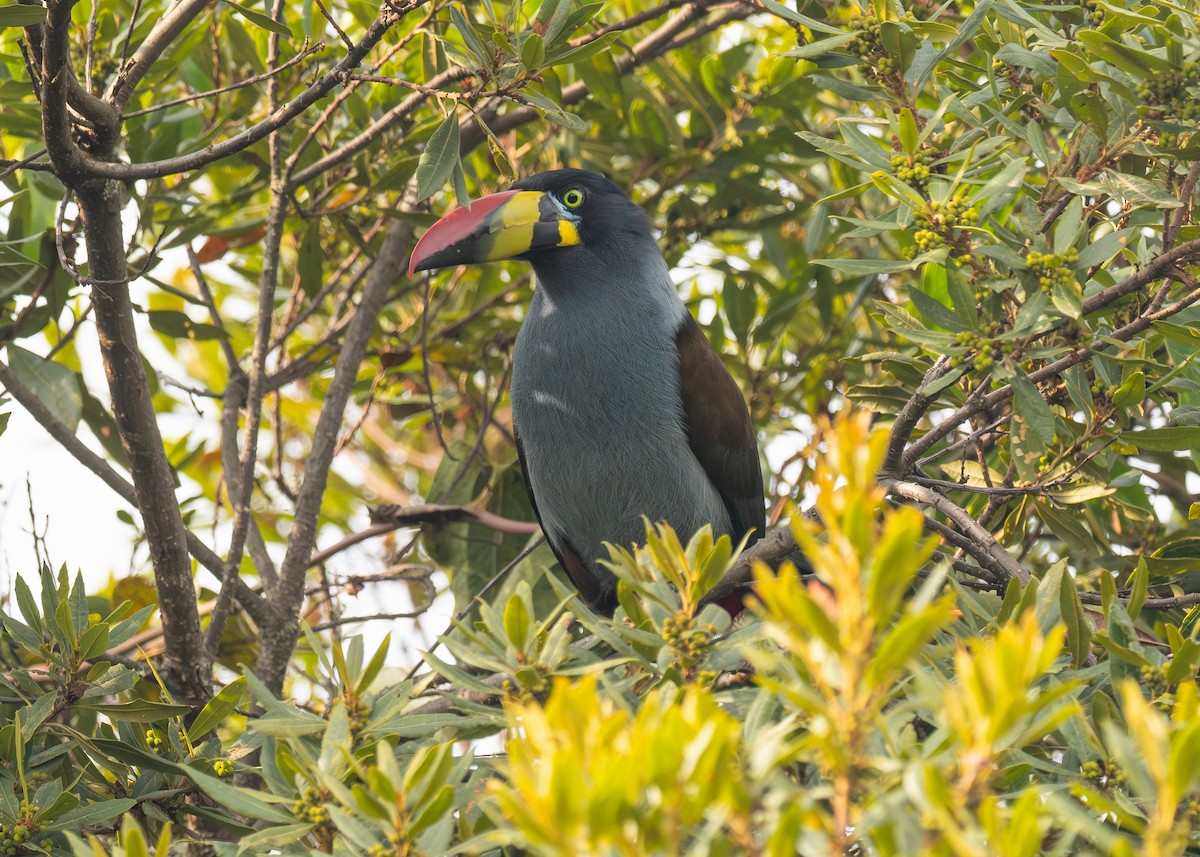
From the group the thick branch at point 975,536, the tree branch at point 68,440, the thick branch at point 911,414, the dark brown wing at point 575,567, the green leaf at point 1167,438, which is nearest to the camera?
the thick branch at point 911,414

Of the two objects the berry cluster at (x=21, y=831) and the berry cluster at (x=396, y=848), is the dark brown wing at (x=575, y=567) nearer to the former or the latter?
the berry cluster at (x=21, y=831)

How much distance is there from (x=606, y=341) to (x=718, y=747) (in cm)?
303

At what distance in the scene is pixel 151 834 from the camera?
2.57 m

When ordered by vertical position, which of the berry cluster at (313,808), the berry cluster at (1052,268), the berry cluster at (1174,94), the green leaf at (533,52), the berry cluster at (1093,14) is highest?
the green leaf at (533,52)

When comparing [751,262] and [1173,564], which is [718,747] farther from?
[751,262]

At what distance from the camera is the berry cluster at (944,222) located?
2.32 metres

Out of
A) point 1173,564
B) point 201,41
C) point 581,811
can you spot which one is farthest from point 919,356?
point 201,41

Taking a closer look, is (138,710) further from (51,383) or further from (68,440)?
(51,383)

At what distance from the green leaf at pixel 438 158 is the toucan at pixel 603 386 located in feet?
2.67

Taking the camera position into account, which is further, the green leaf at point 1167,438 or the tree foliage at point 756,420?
the green leaf at point 1167,438

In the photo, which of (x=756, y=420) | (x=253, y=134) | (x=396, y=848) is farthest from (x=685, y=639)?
(x=756, y=420)

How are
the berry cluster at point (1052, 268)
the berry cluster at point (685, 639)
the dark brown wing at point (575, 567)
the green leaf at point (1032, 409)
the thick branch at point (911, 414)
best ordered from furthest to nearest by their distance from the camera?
the dark brown wing at point (575, 567) < the thick branch at point (911, 414) < the green leaf at point (1032, 409) < the berry cluster at point (1052, 268) < the berry cluster at point (685, 639)

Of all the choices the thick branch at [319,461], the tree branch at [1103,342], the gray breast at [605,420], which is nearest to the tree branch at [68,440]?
the thick branch at [319,461]

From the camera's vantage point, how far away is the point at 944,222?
7.63ft
